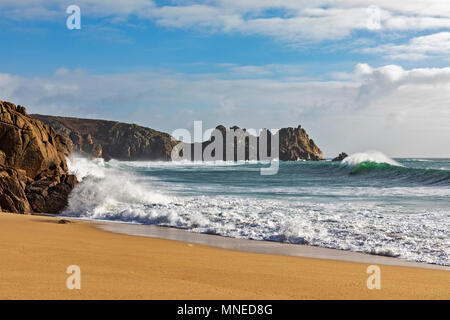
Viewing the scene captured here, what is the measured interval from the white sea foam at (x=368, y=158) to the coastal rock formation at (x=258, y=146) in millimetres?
89762

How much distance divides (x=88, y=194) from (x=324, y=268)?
36.1ft

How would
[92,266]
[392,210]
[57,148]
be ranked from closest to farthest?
[92,266]
[392,210]
[57,148]

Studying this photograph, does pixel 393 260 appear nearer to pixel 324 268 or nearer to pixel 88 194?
pixel 324 268

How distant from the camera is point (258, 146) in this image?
550 feet

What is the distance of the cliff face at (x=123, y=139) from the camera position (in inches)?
6471

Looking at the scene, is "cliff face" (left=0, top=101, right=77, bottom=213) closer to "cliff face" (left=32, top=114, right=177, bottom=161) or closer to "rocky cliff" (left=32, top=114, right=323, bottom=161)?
"rocky cliff" (left=32, top=114, right=323, bottom=161)

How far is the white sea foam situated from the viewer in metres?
47.4

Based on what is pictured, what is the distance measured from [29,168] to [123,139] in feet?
521

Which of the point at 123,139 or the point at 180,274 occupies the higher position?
the point at 123,139

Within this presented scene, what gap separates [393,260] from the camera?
8.20 meters

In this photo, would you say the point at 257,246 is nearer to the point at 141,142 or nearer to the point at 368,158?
the point at 368,158

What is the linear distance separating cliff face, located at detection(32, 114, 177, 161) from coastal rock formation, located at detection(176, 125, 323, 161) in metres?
11.7

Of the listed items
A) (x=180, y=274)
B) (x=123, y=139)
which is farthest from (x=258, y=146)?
(x=180, y=274)

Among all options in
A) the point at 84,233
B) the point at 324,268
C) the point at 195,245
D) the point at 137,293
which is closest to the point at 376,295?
the point at 324,268
